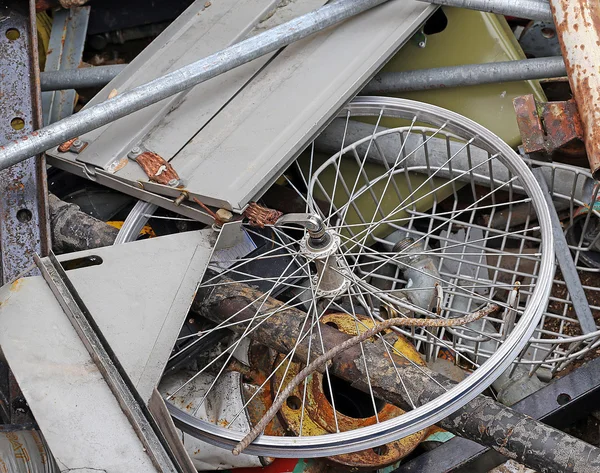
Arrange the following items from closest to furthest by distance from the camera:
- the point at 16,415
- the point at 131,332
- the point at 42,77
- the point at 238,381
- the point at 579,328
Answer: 1. the point at 131,332
2. the point at 16,415
3. the point at 238,381
4. the point at 579,328
5. the point at 42,77

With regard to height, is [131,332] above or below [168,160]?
below

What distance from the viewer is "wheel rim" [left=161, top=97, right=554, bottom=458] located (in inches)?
82.7

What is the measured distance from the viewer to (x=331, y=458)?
234 centimetres

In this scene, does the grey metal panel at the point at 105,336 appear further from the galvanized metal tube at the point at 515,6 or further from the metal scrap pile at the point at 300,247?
the galvanized metal tube at the point at 515,6

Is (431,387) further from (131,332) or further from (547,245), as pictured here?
(131,332)

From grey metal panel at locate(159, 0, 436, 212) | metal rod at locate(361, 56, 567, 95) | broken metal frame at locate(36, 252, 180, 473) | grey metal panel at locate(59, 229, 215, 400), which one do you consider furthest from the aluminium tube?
broken metal frame at locate(36, 252, 180, 473)

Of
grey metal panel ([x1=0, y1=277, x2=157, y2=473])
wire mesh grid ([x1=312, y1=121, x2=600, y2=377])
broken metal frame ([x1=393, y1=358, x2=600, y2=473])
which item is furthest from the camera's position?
wire mesh grid ([x1=312, y1=121, x2=600, y2=377])

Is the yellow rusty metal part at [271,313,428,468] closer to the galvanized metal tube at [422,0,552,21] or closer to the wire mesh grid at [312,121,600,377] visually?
the wire mesh grid at [312,121,600,377]

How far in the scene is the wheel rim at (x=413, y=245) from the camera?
210cm

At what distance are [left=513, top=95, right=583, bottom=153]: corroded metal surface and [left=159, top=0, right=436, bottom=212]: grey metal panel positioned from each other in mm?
622

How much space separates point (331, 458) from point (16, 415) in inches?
37.4

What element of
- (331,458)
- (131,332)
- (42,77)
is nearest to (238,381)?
(331,458)

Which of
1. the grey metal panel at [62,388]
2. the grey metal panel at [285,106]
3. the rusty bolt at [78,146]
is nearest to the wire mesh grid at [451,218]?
the grey metal panel at [285,106]

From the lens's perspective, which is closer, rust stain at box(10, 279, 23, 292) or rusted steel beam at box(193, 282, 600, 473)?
rusted steel beam at box(193, 282, 600, 473)
